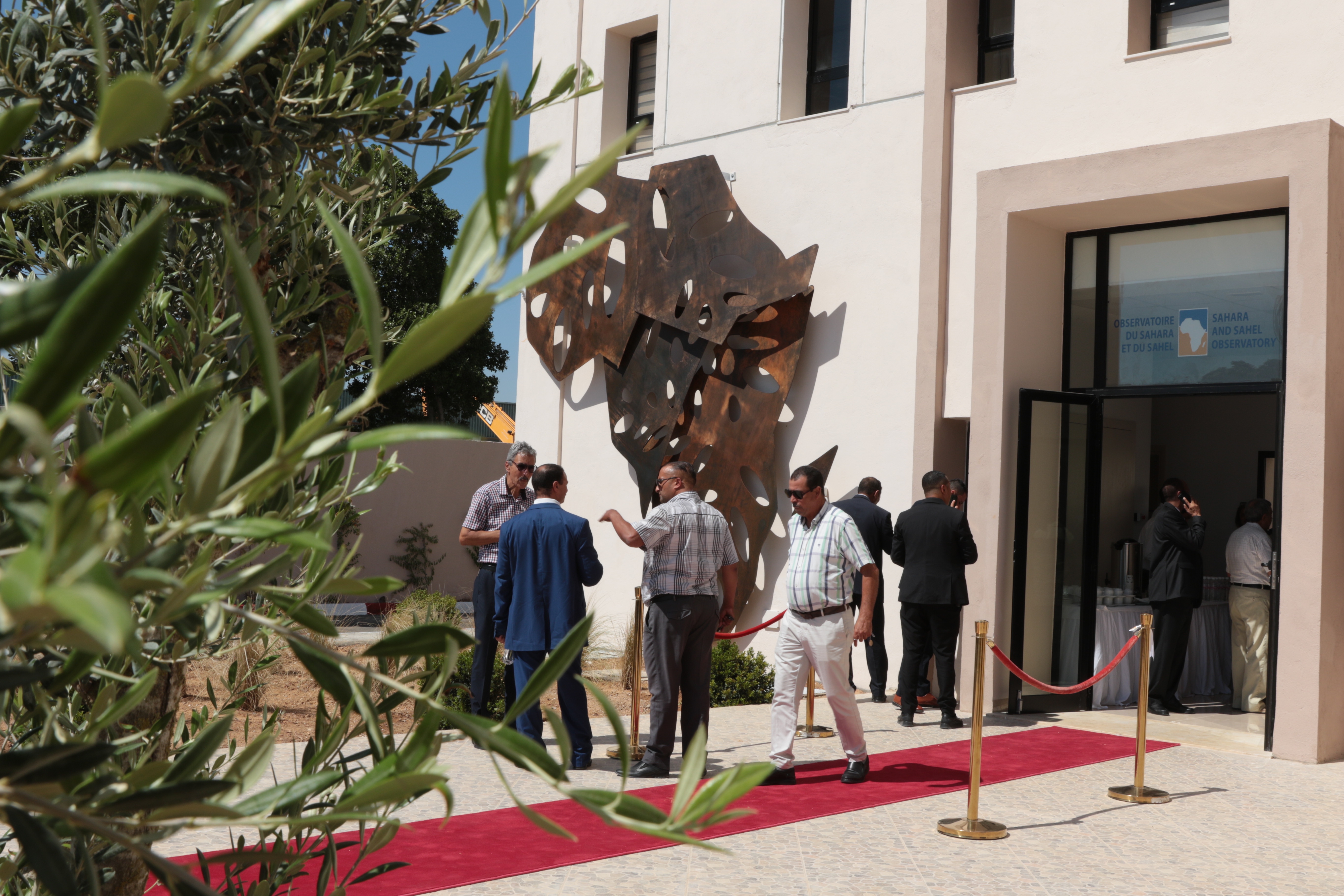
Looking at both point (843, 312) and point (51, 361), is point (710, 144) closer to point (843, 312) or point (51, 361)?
point (843, 312)

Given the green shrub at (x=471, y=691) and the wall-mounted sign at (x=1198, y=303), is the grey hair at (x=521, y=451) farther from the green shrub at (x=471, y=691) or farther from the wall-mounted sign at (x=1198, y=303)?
the wall-mounted sign at (x=1198, y=303)

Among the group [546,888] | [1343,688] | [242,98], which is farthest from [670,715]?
[242,98]

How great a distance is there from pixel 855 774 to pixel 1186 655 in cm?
451

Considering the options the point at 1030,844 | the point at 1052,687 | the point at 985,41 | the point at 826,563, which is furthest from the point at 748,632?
the point at 985,41

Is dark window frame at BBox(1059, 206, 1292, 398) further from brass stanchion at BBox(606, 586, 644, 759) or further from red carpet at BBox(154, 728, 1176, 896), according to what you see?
brass stanchion at BBox(606, 586, 644, 759)

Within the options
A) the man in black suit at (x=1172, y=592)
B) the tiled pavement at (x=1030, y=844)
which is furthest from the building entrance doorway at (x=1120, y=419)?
the tiled pavement at (x=1030, y=844)

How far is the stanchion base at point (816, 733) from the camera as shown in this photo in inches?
343

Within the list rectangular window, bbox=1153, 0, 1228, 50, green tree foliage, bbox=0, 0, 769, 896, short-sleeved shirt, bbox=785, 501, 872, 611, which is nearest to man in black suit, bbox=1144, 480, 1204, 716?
rectangular window, bbox=1153, 0, 1228, 50

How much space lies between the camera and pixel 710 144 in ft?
39.4

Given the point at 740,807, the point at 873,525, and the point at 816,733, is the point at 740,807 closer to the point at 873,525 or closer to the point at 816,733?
the point at 816,733

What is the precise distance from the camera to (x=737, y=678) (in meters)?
10.4

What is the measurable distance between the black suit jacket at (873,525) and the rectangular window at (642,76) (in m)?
5.41

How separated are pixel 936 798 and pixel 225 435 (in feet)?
21.2

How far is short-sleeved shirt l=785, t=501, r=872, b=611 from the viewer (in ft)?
22.4
